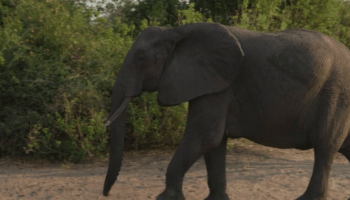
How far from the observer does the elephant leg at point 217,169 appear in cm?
502

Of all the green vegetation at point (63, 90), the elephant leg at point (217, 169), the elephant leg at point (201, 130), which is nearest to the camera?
the elephant leg at point (201, 130)

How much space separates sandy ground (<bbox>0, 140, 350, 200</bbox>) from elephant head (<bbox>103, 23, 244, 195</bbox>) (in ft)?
5.28

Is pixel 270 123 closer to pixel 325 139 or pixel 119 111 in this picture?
pixel 325 139

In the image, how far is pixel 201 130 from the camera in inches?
177

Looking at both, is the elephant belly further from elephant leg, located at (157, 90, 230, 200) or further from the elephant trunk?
the elephant trunk

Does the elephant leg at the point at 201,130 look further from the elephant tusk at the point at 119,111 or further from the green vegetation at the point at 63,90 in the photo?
the green vegetation at the point at 63,90

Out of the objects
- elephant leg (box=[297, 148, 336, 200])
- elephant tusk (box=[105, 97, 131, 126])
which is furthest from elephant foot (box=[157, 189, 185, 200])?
elephant leg (box=[297, 148, 336, 200])

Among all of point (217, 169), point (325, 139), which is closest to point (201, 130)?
point (217, 169)

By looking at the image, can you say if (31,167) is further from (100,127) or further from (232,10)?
(232,10)

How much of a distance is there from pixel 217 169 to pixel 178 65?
1.17 metres

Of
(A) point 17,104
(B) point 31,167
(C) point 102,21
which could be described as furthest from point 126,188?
(C) point 102,21

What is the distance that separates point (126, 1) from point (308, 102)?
921cm

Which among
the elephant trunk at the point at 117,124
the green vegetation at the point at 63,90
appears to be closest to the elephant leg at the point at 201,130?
the elephant trunk at the point at 117,124

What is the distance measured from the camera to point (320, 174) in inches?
183
